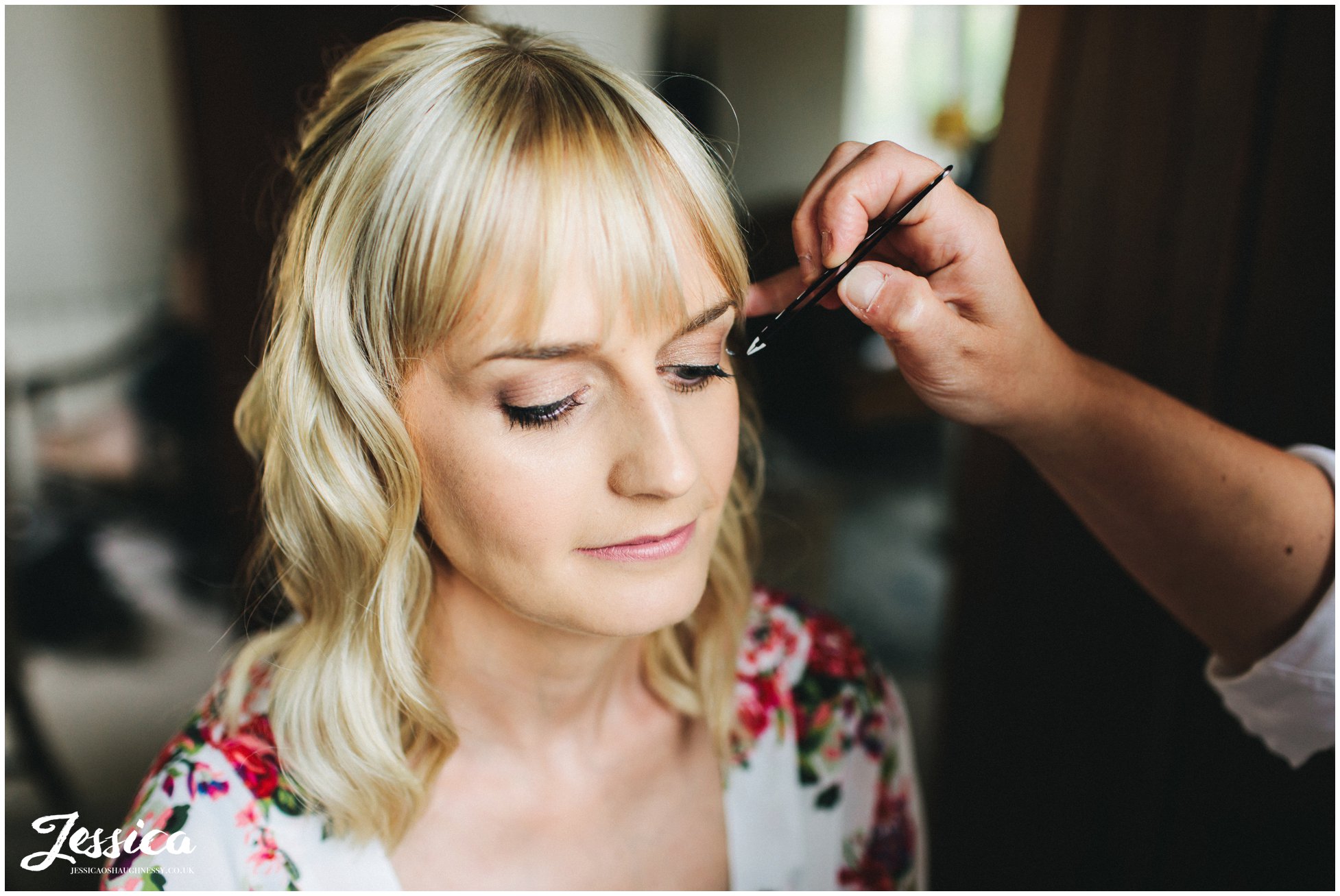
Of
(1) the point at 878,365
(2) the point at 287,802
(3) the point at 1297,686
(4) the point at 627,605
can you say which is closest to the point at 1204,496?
(3) the point at 1297,686

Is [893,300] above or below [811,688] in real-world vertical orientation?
above

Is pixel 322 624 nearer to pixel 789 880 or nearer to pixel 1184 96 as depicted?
pixel 789 880

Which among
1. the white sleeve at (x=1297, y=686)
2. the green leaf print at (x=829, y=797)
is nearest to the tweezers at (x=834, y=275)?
the white sleeve at (x=1297, y=686)

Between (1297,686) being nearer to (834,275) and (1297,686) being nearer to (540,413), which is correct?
(834,275)

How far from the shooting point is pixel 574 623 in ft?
2.99

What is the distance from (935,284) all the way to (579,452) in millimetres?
390

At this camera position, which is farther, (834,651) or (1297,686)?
(834,651)

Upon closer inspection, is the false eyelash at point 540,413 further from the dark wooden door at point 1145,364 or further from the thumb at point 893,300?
the dark wooden door at point 1145,364

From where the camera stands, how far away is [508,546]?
886 millimetres

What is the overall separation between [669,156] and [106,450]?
4275mm

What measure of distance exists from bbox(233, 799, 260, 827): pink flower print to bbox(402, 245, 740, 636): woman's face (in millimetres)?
373

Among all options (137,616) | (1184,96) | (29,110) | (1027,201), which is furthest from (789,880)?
(29,110)

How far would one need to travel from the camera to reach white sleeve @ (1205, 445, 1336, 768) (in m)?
0.97

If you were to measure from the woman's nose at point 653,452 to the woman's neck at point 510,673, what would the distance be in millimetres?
305
